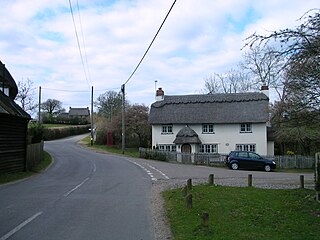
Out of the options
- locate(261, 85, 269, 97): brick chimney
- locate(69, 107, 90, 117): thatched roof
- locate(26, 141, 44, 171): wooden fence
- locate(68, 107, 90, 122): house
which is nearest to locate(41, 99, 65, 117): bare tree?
locate(68, 107, 90, 122): house

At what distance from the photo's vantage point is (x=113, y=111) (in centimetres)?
7862

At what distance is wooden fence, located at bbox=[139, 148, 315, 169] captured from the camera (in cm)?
3875

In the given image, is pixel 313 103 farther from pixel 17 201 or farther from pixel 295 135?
pixel 295 135

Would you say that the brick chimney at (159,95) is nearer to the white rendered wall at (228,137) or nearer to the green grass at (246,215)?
the white rendered wall at (228,137)

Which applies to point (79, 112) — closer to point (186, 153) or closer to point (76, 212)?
point (186, 153)

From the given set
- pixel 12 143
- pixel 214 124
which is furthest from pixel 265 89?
pixel 12 143

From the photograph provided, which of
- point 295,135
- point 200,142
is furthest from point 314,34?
point 200,142

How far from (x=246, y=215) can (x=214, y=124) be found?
119 feet

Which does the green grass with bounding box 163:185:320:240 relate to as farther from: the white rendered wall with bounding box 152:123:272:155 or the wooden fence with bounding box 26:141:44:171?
the white rendered wall with bounding box 152:123:272:155

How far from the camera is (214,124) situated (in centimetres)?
4566

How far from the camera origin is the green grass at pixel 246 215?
7.64 m

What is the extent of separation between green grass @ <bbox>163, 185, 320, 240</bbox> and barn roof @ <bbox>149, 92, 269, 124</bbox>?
103ft

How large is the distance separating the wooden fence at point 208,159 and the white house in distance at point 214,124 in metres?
3.48

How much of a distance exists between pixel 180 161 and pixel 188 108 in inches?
367
